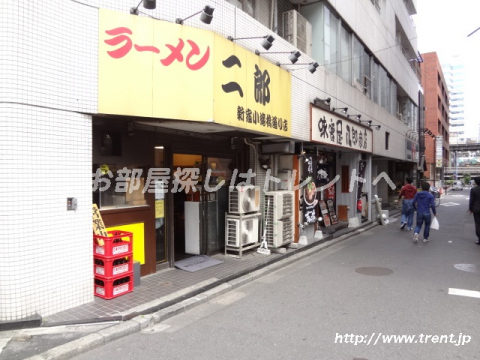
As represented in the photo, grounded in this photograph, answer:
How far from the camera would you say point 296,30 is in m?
10.4

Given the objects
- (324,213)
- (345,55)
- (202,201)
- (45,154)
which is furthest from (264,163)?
(345,55)

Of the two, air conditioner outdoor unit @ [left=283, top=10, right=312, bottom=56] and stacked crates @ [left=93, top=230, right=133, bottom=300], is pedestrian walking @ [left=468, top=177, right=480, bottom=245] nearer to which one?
air conditioner outdoor unit @ [left=283, top=10, right=312, bottom=56]

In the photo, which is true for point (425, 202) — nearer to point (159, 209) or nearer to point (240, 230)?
point (240, 230)

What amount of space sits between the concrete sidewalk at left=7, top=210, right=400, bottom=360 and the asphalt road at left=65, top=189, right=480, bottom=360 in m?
0.13

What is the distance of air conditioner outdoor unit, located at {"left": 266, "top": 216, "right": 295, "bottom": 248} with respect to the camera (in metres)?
8.97

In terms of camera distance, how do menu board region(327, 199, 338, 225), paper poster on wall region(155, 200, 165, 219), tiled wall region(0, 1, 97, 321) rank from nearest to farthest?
tiled wall region(0, 1, 97, 321), paper poster on wall region(155, 200, 165, 219), menu board region(327, 199, 338, 225)

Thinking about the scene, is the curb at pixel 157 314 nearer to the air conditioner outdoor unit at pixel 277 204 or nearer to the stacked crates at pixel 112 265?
the stacked crates at pixel 112 265

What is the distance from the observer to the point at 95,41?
5.16m

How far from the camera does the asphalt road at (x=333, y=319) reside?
4.00 metres

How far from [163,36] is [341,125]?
831cm

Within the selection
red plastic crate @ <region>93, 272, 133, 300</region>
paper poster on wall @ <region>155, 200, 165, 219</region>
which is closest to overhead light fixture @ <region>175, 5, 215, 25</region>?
paper poster on wall @ <region>155, 200, 165, 219</region>

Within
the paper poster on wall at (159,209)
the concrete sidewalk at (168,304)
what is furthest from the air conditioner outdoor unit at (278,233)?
the paper poster on wall at (159,209)

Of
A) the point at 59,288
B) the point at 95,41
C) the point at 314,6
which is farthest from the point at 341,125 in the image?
the point at 59,288

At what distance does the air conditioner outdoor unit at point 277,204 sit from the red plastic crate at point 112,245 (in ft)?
14.1
